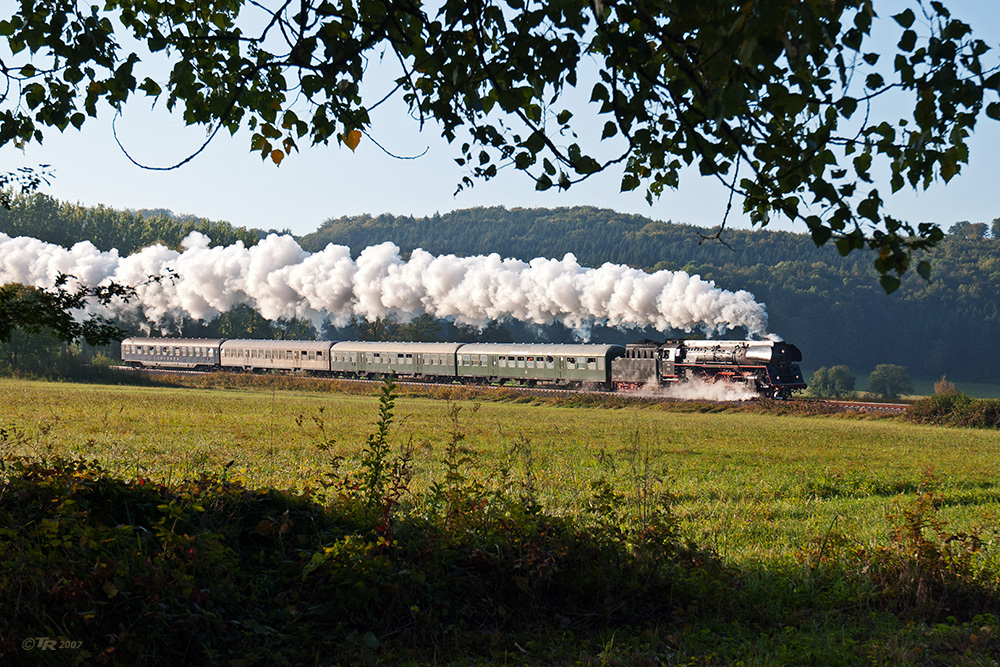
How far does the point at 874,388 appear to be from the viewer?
216ft

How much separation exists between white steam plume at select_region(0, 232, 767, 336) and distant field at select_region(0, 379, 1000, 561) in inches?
Result: 676

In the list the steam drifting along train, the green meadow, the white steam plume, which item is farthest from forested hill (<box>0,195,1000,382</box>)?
the green meadow

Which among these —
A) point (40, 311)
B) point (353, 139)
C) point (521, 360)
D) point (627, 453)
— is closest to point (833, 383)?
point (521, 360)

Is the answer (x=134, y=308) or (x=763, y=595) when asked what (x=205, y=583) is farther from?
(x=134, y=308)

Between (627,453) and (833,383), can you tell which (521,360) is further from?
(627,453)

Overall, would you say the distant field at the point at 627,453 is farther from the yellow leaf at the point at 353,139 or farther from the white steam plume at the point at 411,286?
the white steam plume at the point at 411,286

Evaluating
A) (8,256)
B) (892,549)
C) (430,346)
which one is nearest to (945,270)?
(430,346)

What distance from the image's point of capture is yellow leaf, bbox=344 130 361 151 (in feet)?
22.3

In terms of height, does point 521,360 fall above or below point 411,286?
below

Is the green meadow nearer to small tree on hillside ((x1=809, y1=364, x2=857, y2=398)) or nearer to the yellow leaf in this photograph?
the yellow leaf

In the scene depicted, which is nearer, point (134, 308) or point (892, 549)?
point (892, 549)

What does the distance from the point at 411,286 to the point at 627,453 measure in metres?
39.3

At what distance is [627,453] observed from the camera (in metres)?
18.2

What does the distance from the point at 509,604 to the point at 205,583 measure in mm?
2402
